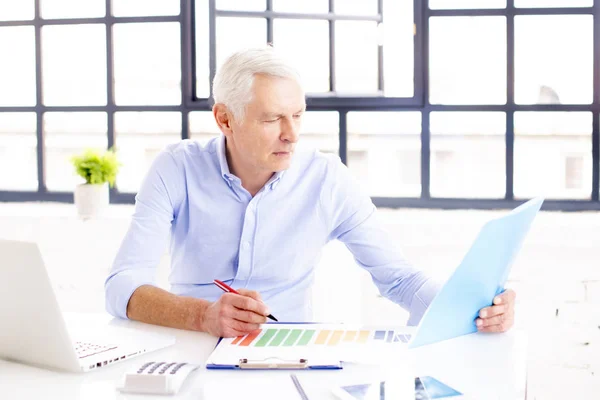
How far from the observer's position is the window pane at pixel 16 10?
3.58m

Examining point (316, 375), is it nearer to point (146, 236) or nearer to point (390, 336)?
point (390, 336)

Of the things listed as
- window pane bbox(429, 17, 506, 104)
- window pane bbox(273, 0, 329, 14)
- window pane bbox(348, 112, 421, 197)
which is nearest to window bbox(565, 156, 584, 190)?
window pane bbox(429, 17, 506, 104)

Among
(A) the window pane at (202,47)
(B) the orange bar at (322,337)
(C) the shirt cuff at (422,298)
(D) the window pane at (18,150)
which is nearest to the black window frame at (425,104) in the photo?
(A) the window pane at (202,47)

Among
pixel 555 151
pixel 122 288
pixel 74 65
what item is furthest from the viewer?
pixel 74 65

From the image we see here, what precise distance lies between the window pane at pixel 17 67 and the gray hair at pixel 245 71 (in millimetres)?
1822

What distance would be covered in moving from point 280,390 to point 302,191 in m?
0.95

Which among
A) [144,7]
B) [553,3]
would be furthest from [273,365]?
[144,7]

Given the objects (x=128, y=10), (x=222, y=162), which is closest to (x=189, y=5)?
(x=128, y=10)

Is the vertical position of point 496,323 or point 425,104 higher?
point 425,104

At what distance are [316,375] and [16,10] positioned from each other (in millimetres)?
2812

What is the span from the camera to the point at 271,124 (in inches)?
81.9

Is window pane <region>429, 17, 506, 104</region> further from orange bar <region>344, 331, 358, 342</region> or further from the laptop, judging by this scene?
the laptop

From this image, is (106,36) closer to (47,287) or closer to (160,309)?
(160,309)

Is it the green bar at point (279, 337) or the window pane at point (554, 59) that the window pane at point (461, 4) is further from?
the green bar at point (279, 337)
